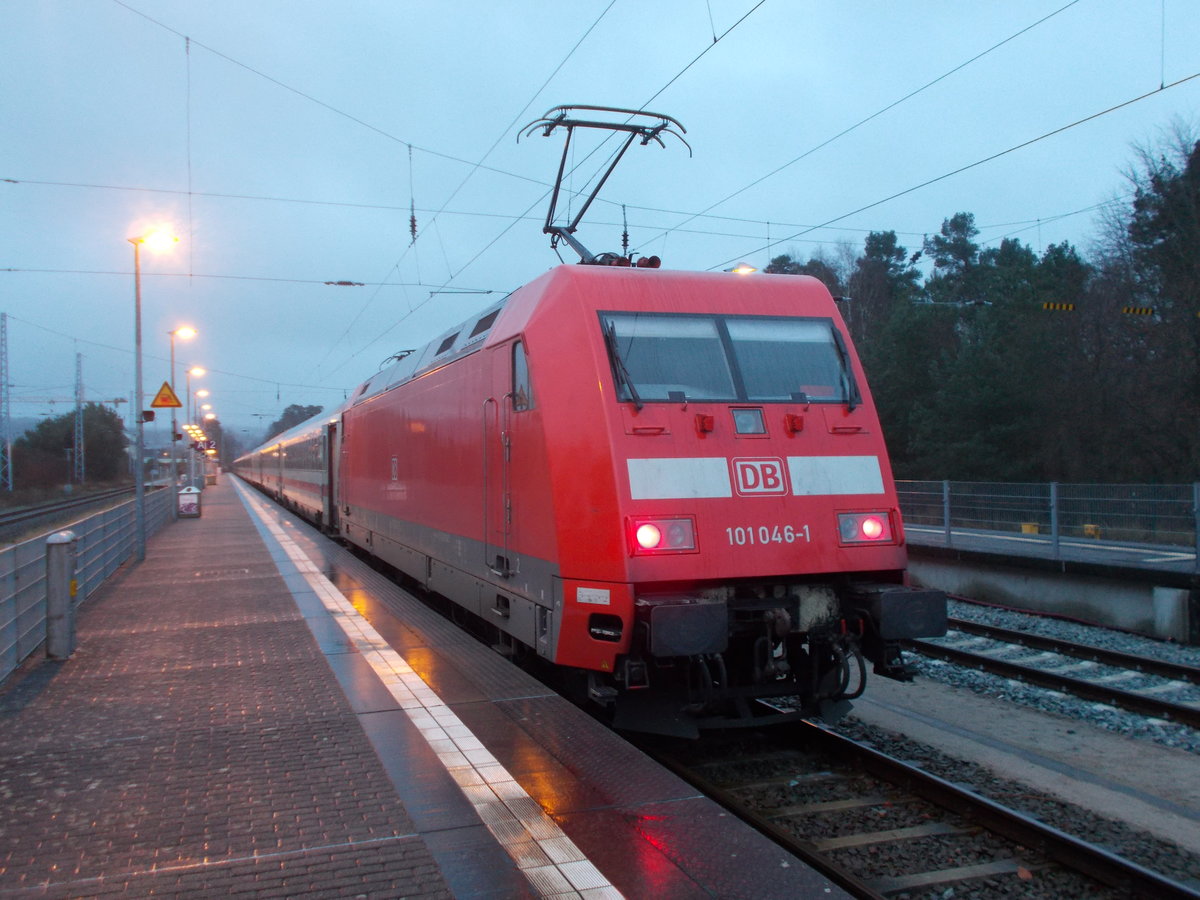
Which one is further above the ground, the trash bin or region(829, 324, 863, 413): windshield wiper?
region(829, 324, 863, 413): windshield wiper

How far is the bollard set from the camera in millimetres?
8023

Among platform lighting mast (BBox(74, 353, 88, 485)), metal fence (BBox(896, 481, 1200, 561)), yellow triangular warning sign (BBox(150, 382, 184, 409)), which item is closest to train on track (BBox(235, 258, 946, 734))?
metal fence (BBox(896, 481, 1200, 561))

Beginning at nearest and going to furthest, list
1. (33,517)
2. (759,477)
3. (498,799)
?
(498,799) < (759,477) < (33,517)

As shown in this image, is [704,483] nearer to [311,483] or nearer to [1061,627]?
[1061,627]

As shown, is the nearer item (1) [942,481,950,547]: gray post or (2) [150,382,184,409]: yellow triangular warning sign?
(1) [942,481,950,547]: gray post

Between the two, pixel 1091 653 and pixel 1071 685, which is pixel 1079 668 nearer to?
pixel 1091 653

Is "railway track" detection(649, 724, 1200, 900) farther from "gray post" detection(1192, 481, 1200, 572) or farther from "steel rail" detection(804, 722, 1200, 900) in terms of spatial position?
"gray post" detection(1192, 481, 1200, 572)

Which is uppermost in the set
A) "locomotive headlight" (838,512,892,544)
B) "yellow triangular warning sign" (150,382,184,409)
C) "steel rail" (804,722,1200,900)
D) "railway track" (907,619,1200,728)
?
"yellow triangular warning sign" (150,382,184,409)

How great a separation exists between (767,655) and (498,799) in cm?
212

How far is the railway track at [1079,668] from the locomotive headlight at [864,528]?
354cm

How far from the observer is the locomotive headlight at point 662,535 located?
18.4ft

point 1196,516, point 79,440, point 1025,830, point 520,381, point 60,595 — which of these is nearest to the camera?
point 1025,830

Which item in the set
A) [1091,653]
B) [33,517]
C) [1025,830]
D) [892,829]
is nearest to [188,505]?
[33,517]

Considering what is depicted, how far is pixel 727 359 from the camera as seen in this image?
21.6ft
